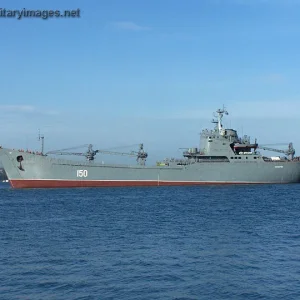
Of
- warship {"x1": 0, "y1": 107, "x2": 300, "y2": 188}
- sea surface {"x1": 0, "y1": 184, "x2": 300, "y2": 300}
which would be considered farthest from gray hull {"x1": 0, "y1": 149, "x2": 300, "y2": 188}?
sea surface {"x1": 0, "y1": 184, "x2": 300, "y2": 300}

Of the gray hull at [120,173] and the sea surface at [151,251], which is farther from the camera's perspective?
the gray hull at [120,173]

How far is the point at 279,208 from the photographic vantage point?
42.3 m

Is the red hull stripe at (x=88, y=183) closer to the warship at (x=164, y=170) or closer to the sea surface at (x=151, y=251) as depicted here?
the warship at (x=164, y=170)

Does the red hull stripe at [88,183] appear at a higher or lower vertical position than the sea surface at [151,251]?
higher

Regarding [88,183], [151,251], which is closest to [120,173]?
[88,183]

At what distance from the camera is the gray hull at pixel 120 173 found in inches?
2665

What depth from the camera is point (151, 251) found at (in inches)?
973

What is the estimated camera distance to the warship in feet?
222

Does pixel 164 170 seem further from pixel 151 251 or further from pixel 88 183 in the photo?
pixel 151 251

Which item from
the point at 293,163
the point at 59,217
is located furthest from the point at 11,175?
the point at 293,163

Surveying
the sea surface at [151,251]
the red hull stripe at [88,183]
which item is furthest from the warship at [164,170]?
the sea surface at [151,251]

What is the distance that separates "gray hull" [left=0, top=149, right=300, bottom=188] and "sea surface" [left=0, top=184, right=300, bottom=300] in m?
22.9

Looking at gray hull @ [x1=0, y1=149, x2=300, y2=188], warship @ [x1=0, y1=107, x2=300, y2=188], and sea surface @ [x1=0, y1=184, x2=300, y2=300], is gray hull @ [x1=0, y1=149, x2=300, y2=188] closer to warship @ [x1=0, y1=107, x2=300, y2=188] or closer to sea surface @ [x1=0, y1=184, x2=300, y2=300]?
warship @ [x1=0, y1=107, x2=300, y2=188]

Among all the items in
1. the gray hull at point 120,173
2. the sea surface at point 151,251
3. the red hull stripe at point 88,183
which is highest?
the gray hull at point 120,173
